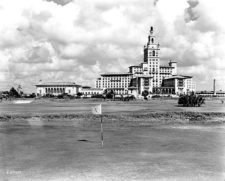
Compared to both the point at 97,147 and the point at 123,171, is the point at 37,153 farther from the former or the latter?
the point at 123,171

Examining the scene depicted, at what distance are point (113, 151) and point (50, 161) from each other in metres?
4.05

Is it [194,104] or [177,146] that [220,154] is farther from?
[194,104]

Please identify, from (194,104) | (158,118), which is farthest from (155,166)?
(194,104)

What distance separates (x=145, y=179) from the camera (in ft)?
39.9

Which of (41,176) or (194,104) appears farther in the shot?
(194,104)

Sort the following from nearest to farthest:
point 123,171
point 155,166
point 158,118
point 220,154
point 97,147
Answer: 1. point 123,171
2. point 155,166
3. point 220,154
4. point 97,147
5. point 158,118

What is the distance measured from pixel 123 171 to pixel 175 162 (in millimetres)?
3160

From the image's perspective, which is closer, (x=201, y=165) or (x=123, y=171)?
(x=123, y=171)

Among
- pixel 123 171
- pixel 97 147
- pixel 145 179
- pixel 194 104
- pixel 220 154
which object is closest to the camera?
pixel 145 179

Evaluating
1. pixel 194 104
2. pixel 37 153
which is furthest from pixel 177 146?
pixel 194 104

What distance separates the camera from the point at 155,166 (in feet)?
46.9

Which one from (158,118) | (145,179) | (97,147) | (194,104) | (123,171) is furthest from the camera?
(194,104)

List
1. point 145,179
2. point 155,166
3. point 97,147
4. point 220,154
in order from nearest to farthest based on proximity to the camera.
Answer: point 145,179 → point 155,166 → point 220,154 → point 97,147

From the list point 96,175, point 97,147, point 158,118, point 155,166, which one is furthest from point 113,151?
point 158,118
